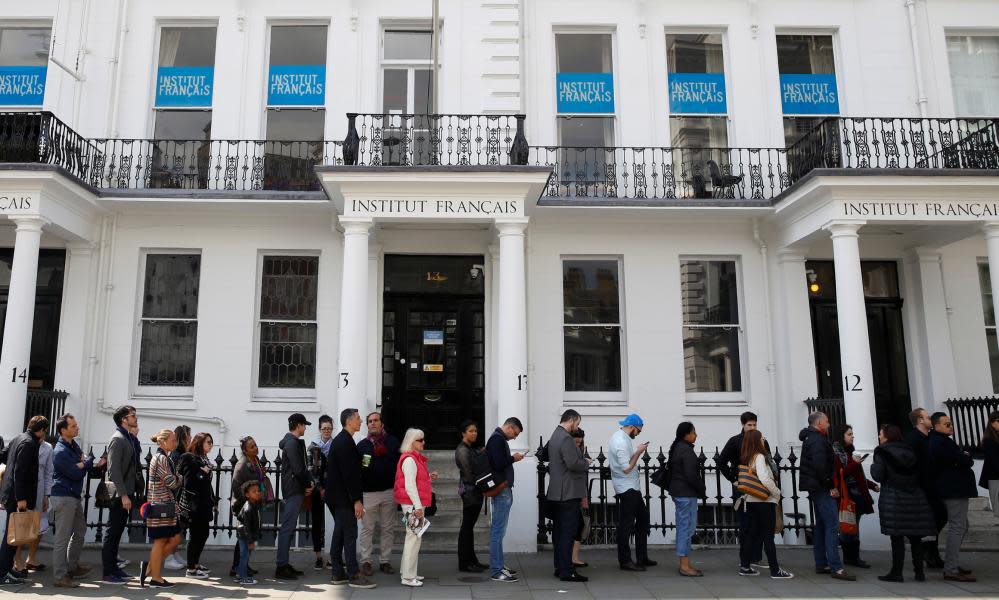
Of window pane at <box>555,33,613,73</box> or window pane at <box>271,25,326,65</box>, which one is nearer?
window pane at <box>271,25,326,65</box>

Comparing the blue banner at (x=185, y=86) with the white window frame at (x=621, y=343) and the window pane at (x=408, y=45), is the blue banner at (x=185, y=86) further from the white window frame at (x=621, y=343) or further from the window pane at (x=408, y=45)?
the white window frame at (x=621, y=343)

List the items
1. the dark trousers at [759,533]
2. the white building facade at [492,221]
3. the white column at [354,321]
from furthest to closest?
the white building facade at [492,221]
the white column at [354,321]
the dark trousers at [759,533]

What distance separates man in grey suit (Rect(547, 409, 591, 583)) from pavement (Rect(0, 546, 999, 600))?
31 cm

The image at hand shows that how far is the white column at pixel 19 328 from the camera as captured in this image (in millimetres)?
10852

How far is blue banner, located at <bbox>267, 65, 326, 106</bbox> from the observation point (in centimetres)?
1375

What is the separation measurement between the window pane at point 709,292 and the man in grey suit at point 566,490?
5637 mm

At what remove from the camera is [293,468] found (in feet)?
28.5

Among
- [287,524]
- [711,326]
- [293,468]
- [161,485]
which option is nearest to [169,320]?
[161,485]

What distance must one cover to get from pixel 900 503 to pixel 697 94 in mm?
8478

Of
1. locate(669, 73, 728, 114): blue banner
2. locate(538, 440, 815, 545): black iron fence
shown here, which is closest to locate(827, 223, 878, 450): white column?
locate(538, 440, 815, 545): black iron fence

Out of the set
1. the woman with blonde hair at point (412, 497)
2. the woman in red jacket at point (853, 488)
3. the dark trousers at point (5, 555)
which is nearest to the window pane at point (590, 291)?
the woman in red jacket at point (853, 488)

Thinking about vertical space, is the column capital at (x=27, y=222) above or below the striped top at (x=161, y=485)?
above

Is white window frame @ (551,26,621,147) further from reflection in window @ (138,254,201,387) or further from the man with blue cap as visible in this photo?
reflection in window @ (138,254,201,387)

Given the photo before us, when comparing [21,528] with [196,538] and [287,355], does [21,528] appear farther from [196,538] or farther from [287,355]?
[287,355]
